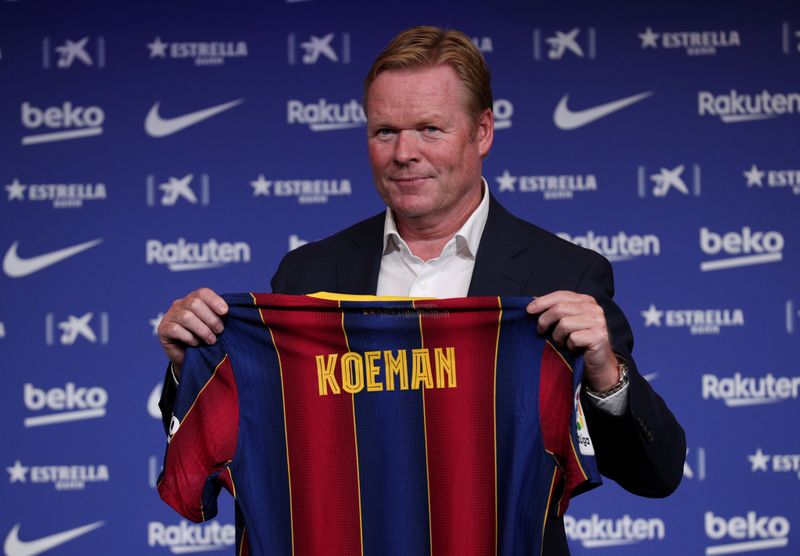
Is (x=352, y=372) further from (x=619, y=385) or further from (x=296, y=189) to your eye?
(x=296, y=189)

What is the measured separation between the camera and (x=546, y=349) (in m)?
1.60

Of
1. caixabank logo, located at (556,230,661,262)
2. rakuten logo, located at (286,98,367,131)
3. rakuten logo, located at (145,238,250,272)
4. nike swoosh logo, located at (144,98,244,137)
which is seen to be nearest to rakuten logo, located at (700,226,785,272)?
caixabank logo, located at (556,230,661,262)

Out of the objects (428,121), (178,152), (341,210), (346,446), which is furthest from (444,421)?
(178,152)

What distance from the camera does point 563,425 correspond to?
1.59m

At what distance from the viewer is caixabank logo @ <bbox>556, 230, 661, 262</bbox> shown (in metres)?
3.65

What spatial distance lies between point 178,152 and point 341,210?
0.66m

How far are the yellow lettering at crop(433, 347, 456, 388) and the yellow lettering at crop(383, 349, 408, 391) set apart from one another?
0.05 metres

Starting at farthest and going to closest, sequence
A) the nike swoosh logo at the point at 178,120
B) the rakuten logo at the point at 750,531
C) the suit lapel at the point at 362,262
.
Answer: the nike swoosh logo at the point at 178,120
the rakuten logo at the point at 750,531
the suit lapel at the point at 362,262

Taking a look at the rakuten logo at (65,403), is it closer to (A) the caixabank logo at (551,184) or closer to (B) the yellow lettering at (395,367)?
(A) the caixabank logo at (551,184)

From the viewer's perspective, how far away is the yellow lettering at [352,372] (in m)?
1.63

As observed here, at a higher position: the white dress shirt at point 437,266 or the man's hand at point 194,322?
the white dress shirt at point 437,266

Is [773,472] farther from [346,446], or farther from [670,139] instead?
[346,446]

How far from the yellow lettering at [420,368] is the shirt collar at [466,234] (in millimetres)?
251

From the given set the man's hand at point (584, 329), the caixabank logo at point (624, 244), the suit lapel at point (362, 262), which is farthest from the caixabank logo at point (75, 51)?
the man's hand at point (584, 329)
